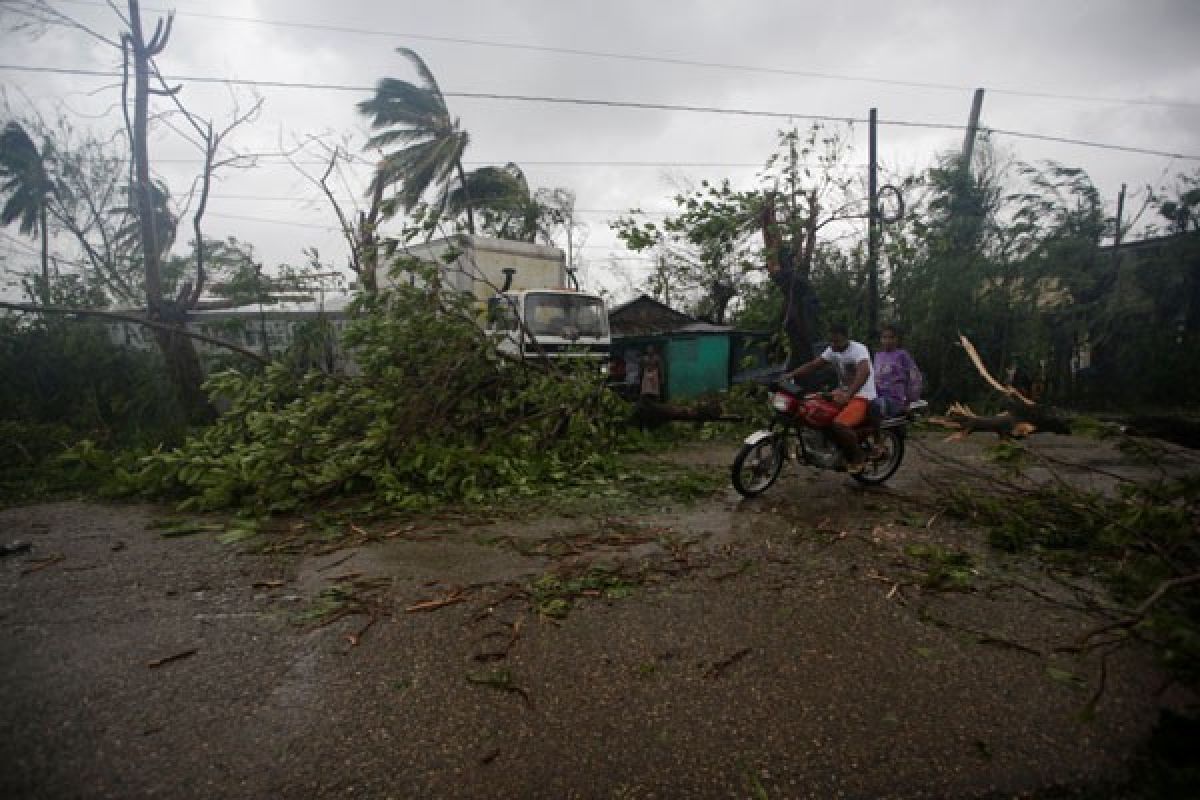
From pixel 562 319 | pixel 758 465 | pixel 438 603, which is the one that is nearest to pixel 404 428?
pixel 438 603

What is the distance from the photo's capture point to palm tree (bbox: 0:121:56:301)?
13.9 metres

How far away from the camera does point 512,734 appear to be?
197 cm

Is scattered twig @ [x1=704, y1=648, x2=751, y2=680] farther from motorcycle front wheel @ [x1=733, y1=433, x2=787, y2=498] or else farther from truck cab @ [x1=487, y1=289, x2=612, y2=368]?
truck cab @ [x1=487, y1=289, x2=612, y2=368]

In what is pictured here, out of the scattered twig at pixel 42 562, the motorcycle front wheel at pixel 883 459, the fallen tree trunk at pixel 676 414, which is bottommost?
the scattered twig at pixel 42 562

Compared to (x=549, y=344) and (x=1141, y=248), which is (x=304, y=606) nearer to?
(x=549, y=344)

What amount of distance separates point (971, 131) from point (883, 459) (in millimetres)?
12314

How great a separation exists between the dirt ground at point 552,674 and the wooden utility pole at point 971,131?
12712 mm

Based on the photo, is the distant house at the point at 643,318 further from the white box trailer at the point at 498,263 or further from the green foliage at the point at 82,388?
the green foliage at the point at 82,388

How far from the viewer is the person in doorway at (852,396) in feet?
16.7

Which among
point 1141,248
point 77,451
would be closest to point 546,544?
point 77,451

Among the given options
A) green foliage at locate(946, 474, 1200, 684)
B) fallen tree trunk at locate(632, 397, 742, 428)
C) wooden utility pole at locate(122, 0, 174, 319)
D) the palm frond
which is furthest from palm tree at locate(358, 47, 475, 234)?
green foliage at locate(946, 474, 1200, 684)

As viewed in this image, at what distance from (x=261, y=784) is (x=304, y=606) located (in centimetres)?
131

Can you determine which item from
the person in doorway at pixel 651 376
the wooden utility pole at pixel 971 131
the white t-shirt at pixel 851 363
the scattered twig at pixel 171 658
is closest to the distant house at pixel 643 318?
the person in doorway at pixel 651 376

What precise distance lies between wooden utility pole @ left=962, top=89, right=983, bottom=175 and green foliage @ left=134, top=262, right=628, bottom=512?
1174 cm
